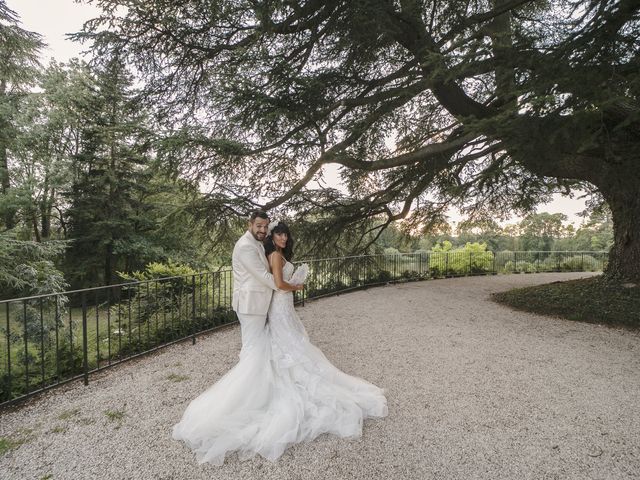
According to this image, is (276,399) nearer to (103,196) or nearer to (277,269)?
(277,269)

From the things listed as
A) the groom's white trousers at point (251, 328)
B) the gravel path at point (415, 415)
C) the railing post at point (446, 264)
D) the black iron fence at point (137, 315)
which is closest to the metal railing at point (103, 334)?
the black iron fence at point (137, 315)

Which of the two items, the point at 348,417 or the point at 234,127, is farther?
the point at 234,127

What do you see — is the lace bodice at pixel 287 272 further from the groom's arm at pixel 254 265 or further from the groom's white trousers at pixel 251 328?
the groom's white trousers at pixel 251 328

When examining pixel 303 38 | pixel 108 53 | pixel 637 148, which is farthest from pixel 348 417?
pixel 108 53

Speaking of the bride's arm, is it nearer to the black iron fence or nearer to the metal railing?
the black iron fence

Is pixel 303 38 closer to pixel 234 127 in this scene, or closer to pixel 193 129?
pixel 234 127

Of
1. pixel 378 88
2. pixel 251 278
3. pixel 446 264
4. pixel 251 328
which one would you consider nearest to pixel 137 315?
pixel 251 328

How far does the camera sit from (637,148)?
5.61 meters

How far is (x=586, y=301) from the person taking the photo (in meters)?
8.58

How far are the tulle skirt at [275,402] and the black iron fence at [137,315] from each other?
2.21 m

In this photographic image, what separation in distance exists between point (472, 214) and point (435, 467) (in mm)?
13285

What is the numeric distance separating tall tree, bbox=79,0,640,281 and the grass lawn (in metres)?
0.96

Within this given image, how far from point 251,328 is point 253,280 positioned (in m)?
0.48

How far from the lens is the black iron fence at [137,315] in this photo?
14.8ft
